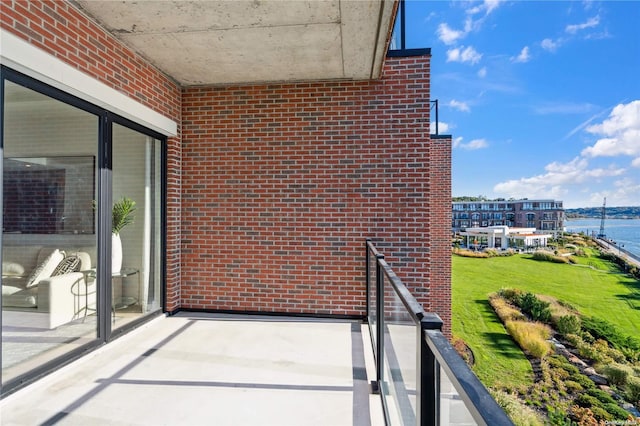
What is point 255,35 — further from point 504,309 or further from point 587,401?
point 504,309

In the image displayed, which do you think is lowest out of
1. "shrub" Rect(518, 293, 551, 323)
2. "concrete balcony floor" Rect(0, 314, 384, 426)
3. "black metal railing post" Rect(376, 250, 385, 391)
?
"shrub" Rect(518, 293, 551, 323)

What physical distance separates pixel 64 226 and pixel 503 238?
3791cm

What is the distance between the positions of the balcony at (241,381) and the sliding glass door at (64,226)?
0.28m

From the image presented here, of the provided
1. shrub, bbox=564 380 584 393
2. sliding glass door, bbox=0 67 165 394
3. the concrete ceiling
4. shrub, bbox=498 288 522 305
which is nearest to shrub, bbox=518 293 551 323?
shrub, bbox=498 288 522 305

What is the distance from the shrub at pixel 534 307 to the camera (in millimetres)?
22703

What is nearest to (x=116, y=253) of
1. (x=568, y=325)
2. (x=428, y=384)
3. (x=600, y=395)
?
(x=428, y=384)

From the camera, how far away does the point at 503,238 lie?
33.7m

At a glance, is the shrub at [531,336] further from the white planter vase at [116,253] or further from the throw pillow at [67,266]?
the throw pillow at [67,266]

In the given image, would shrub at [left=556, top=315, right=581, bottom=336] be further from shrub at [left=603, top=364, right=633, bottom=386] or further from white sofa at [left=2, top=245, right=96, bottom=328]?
white sofa at [left=2, top=245, right=96, bottom=328]

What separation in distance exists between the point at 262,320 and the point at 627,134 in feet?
208

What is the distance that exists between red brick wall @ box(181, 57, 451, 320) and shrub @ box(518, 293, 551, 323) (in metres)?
24.6

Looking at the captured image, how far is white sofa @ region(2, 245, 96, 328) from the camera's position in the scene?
2.27 m

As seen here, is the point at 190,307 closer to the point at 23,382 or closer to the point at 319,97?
the point at 23,382

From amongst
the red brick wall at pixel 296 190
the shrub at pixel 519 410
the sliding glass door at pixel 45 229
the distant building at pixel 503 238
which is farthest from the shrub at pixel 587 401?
the sliding glass door at pixel 45 229
